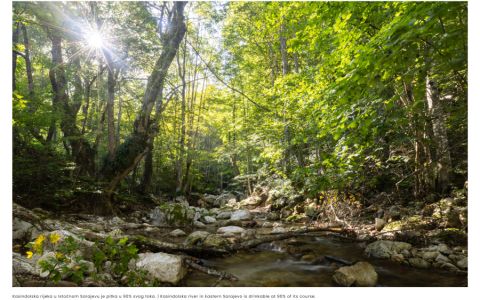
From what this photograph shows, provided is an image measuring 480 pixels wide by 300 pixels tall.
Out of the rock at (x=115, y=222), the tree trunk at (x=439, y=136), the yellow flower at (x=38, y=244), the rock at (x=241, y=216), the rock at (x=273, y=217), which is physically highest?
the tree trunk at (x=439, y=136)

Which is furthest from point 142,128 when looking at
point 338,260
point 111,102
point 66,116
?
point 338,260

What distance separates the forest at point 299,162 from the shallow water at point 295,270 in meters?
0.03

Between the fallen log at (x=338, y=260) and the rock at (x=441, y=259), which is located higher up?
the rock at (x=441, y=259)

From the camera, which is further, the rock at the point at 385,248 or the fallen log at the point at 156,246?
the rock at the point at 385,248

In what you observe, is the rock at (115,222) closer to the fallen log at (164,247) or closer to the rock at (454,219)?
the fallen log at (164,247)

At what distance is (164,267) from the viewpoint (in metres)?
3.08

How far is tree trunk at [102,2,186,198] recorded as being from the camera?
25.5 ft

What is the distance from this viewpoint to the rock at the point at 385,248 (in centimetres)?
421

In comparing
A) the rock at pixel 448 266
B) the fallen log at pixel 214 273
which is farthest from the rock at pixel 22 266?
the rock at pixel 448 266

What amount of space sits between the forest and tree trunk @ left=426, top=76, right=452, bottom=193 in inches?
1.7

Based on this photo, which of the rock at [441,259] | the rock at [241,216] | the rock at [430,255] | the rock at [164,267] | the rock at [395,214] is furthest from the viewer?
the rock at [241,216]

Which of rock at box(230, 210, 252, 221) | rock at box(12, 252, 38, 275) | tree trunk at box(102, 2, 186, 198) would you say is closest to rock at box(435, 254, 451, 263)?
rock at box(12, 252, 38, 275)

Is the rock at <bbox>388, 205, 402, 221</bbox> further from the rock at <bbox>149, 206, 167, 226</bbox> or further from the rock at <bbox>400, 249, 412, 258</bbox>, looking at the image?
the rock at <bbox>149, 206, 167, 226</bbox>
